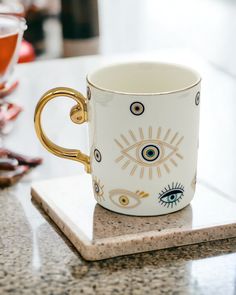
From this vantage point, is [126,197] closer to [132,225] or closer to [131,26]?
[132,225]

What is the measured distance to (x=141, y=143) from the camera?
65 centimetres

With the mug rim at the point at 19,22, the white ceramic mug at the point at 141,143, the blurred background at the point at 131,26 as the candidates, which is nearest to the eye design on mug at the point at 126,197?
the white ceramic mug at the point at 141,143

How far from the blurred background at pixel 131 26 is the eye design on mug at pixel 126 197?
0.77m

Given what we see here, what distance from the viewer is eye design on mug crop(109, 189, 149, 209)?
67 centimetres

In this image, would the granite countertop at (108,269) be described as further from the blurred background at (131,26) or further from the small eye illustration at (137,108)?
the blurred background at (131,26)

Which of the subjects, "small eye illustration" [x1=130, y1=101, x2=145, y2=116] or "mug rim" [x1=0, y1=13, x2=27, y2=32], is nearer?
"small eye illustration" [x1=130, y1=101, x2=145, y2=116]

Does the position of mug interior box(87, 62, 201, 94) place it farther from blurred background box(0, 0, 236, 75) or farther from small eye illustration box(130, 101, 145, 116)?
blurred background box(0, 0, 236, 75)

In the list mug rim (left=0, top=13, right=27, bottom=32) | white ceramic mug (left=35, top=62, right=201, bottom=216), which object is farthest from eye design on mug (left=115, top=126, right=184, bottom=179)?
mug rim (left=0, top=13, right=27, bottom=32)

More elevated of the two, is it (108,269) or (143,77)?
(143,77)

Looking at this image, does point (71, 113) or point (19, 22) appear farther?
point (19, 22)

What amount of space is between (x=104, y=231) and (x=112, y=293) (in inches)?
3.5

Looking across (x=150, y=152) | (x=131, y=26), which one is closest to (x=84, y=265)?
(x=150, y=152)

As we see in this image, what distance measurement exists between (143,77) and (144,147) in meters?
0.12

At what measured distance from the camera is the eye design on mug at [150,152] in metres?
0.65
